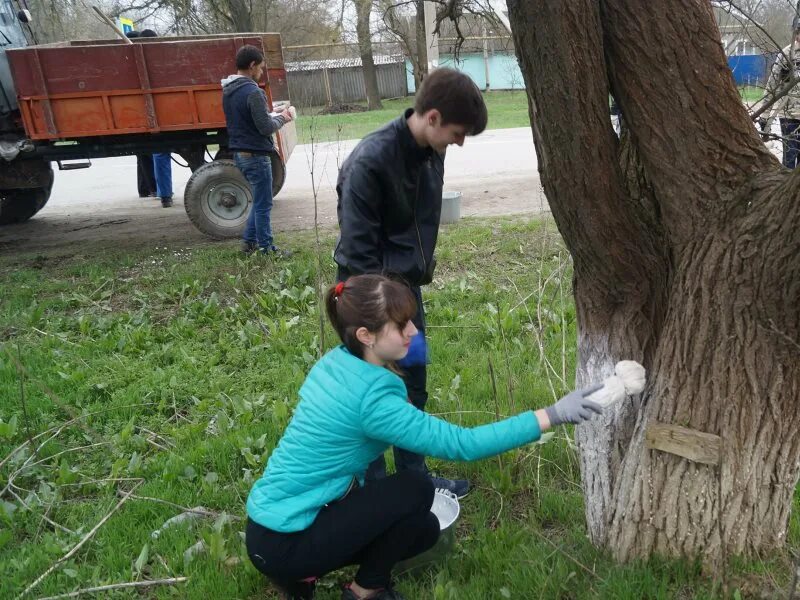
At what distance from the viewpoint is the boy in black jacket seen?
8.11ft

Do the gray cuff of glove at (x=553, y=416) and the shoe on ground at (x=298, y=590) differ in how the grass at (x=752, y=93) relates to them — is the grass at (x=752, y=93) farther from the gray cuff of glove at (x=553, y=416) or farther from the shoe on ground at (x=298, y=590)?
the shoe on ground at (x=298, y=590)

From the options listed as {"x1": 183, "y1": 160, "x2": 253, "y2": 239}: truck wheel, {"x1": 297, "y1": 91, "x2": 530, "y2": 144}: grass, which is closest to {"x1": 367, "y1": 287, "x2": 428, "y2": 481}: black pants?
{"x1": 183, "y1": 160, "x2": 253, "y2": 239}: truck wheel

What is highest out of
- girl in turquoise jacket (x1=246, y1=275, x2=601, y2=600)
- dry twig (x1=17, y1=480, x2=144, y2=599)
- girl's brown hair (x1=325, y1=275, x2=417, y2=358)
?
girl's brown hair (x1=325, y1=275, x2=417, y2=358)

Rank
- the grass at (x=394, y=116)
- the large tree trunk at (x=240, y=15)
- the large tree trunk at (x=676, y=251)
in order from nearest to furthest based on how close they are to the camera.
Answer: the large tree trunk at (x=676, y=251)
the grass at (x=394, y=116)
the large tree trunk at (x=240, y=15)

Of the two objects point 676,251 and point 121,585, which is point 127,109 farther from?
point 676,251

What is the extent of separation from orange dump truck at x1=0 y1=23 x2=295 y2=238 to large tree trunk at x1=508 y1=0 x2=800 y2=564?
5532 millimetres

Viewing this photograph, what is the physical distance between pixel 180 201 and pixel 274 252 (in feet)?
14.1

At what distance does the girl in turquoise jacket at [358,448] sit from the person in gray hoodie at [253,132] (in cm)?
427

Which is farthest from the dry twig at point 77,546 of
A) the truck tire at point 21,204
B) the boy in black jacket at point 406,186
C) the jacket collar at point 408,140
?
the truck tire at point 21,204

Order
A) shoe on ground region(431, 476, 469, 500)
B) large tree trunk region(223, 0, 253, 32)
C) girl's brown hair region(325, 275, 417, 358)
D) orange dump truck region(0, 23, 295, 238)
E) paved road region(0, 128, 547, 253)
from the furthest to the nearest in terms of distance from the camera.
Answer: large tree trunk region(223, 0, 253, 32) < paved road region(0, 128, 547, 253) < orange dump truck region(0, 23, 295, 238) < shoe on ground region(431, 476, 469, 500) < girl's brown hair region(325, 275, 417, 358)

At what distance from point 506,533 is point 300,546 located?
2.72ft

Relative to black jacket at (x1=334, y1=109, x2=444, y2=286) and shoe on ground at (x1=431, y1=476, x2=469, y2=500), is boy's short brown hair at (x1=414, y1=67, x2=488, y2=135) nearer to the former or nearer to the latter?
black jacket at (x1=334, y1=109, x2=444, y2=286)

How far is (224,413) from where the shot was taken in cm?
377

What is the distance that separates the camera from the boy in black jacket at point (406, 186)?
247 cm
